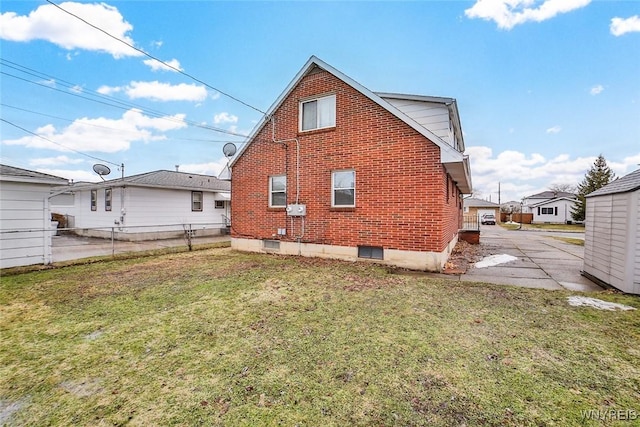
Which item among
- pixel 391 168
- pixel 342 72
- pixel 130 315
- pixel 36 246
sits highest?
pixel 342 72

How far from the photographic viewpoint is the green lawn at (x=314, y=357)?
2.36m

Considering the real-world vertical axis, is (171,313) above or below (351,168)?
below

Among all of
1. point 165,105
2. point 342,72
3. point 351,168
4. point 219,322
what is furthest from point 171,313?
point 165,105

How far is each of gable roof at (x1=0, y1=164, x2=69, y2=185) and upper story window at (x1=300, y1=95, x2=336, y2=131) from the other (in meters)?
8.02

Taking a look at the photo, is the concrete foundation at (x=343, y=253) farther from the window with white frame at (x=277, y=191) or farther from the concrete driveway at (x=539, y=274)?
the window with white frame at (x=277, y=191)

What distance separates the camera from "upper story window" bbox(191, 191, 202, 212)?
18109 millimetres

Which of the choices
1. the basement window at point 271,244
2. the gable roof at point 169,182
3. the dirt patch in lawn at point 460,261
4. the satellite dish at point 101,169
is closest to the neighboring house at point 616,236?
the dirt patch in lawn at point 460,261

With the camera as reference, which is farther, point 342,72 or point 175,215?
point 175,215

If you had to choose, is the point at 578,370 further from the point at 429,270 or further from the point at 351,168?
the point at 351,168

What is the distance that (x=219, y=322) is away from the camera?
4.27 m

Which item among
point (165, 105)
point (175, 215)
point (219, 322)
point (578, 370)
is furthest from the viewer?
point (175, 215)

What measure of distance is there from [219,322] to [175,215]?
15.0m

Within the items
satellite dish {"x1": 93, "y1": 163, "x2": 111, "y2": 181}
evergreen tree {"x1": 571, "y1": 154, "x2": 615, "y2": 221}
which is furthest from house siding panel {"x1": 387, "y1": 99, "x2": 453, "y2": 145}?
evergreen tree {"x1": 571, "y1": 154, "x2": 615, "y2": 221}

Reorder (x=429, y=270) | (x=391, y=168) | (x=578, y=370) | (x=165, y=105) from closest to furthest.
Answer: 1. (x=578, y=370)
2. (x=429, y=270)
3. (x=391, y=168)
4. (x=165, y=105)
